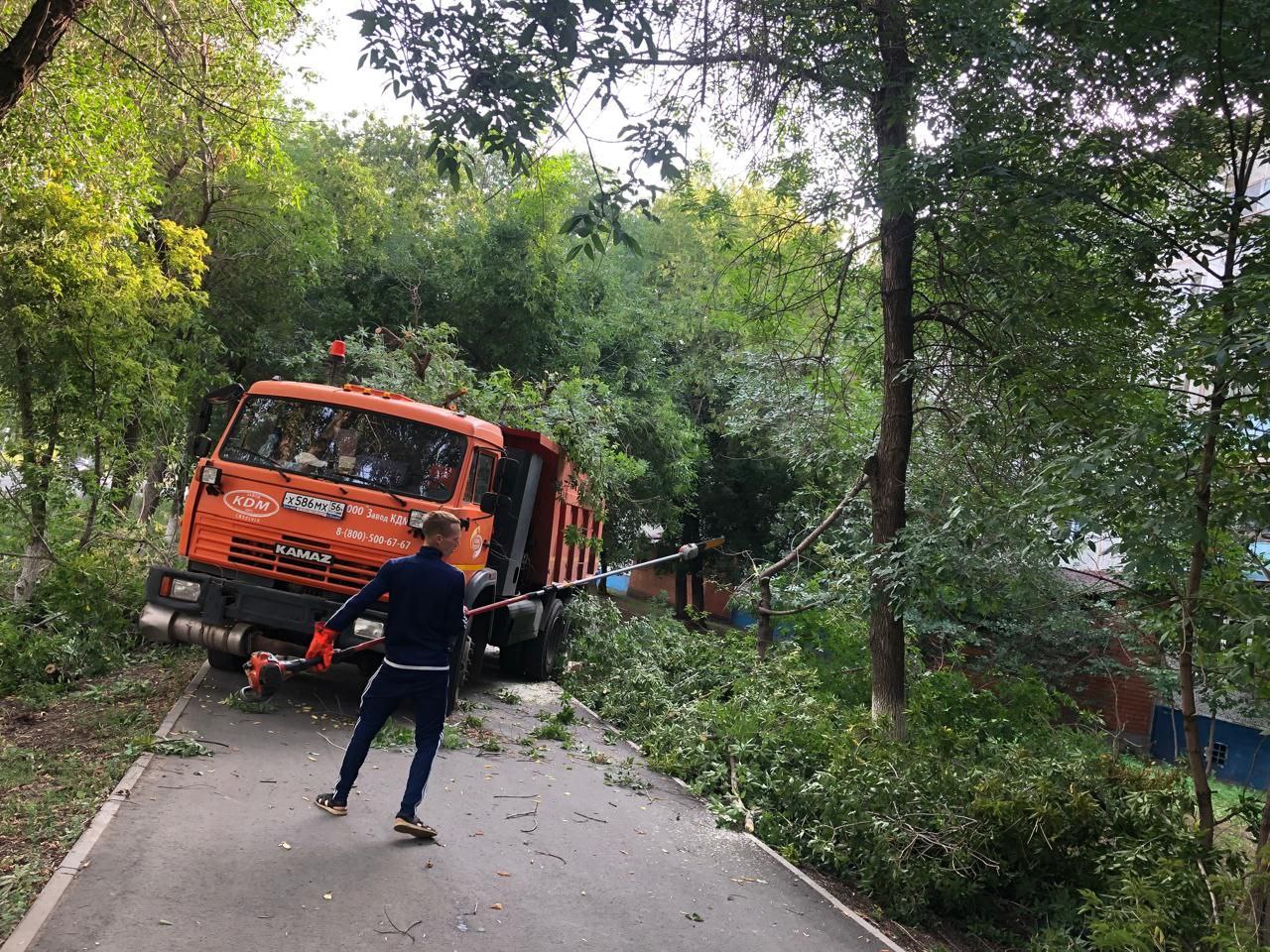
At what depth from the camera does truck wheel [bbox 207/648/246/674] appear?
28.7ft

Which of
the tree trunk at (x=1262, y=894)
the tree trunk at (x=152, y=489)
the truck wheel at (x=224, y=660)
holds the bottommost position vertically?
the truck wheel at (x=224, y=660)

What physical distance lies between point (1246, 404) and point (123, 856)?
19.4 ft

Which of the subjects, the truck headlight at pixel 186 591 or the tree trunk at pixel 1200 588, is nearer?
the tree trunk at pixel 1200 588

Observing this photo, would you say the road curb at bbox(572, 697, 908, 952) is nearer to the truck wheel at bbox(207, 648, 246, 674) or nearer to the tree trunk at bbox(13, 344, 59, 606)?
the truck wheel at bbox(207, 648, 246, 674)

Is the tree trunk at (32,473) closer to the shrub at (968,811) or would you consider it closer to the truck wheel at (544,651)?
A: the truck wheel at (544,651)

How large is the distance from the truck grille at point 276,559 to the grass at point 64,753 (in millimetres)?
1333

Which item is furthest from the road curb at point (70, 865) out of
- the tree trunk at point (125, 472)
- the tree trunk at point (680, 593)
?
the tree trunk at point (680, 593)

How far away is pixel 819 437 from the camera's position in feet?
36.5

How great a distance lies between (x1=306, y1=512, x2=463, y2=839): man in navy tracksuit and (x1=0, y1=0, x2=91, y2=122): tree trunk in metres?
3.83

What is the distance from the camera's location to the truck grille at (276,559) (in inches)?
311

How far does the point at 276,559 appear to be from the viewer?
7.91 metres

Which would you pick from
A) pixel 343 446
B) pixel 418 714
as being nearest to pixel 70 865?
pixel 418 714

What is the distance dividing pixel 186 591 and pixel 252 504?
33.7 inches

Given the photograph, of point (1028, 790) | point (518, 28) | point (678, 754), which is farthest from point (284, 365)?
point (1028, 790)
